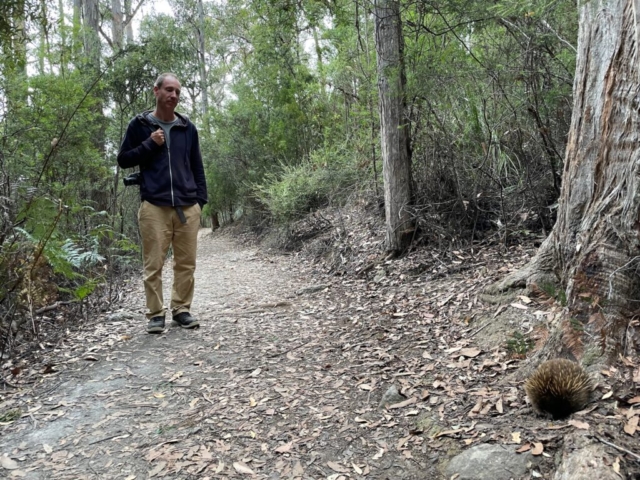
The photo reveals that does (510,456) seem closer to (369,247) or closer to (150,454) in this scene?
(150,454)

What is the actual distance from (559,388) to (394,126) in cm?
424

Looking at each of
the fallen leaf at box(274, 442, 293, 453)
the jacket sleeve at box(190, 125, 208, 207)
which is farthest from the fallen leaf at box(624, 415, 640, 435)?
the jacket sleeve at box(190, 125, 208, 207)

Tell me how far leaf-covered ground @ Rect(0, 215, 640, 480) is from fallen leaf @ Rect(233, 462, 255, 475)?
1cm

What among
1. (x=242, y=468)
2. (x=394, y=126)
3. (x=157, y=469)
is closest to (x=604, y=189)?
(x=242, y=468)

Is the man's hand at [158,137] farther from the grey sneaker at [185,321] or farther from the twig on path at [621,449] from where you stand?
the twig on path at [621,449]

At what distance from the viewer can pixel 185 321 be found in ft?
15.1

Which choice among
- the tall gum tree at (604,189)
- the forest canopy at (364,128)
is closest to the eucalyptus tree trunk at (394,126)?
the forest canopy at (364,128)

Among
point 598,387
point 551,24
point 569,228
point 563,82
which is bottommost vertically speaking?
point 598,387

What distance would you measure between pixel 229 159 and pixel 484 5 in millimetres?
11185

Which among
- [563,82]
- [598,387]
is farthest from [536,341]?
[563,82]

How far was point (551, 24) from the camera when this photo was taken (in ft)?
17.1

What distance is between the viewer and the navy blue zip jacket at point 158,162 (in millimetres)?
4230

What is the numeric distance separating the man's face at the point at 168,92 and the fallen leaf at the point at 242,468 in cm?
325

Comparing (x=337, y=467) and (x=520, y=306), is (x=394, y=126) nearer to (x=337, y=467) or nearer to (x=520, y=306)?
(x=520, y=306)
